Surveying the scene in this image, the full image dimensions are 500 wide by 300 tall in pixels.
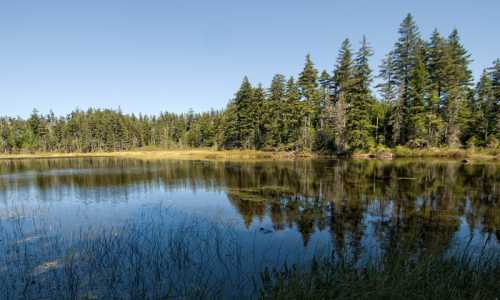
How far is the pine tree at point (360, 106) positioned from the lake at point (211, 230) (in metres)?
24.2

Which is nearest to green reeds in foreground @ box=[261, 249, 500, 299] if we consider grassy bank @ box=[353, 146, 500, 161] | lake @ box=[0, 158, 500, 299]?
lake @ box=[0, 158, 500, 299]

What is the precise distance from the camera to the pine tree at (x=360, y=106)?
1754 inches

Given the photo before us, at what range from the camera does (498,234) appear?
32.0 feet

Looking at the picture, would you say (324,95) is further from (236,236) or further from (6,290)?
(6,290)

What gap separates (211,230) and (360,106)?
40860 mm

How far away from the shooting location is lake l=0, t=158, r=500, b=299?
6891mm

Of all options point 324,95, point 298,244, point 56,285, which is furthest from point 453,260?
point 324,95

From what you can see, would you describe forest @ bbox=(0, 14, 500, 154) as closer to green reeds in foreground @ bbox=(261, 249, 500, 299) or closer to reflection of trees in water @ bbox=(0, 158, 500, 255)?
reflection of trees in water @ bbox=(0, 158, 500, 255)

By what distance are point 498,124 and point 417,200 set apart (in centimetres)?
3716

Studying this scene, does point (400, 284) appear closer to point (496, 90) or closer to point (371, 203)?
point (371, 203)

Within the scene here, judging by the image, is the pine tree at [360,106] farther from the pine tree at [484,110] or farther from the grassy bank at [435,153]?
the pine tree at [484,110]

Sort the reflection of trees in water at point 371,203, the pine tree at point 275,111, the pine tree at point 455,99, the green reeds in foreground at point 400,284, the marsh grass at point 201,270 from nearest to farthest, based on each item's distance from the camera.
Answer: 1. the green reeds in foreground at point 400,284
2. the marsh grass at point 201,270
3. the reflection of trees in water at point 371,203
4. the pine tree at point 455,99
5. the pine tree at point 275,111

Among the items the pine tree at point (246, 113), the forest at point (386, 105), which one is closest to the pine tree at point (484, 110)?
the forest at point (386, 105)

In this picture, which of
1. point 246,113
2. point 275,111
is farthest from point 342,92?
point 246,113
